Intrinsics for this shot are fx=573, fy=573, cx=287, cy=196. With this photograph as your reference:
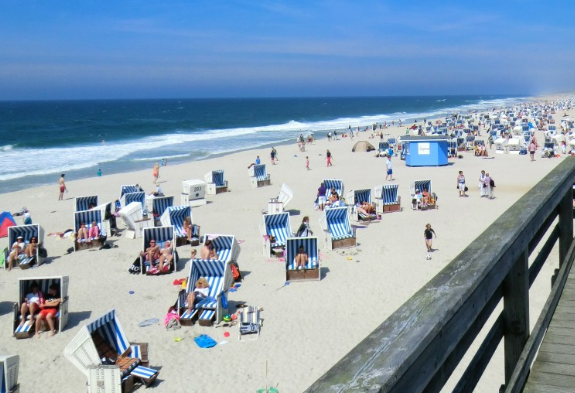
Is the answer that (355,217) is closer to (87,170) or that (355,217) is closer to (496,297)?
(496,297)

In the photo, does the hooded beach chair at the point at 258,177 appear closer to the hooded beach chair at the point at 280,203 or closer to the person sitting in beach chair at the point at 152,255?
the hooded beach chair at the point at 280,203

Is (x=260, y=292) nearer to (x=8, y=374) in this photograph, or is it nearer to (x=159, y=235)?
(x=159, y=235)

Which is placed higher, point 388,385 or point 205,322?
point 388,385

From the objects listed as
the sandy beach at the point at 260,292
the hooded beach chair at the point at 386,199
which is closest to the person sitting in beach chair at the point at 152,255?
the sandy beach at the point at 260,292

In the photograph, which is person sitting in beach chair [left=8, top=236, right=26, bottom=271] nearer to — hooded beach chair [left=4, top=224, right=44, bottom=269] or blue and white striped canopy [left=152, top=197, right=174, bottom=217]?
hooded beach chair [left=4, top=224, right=44, bottom=269]

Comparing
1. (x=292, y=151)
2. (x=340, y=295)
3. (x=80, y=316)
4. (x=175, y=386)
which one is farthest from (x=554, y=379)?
→ (x=292, y=151)

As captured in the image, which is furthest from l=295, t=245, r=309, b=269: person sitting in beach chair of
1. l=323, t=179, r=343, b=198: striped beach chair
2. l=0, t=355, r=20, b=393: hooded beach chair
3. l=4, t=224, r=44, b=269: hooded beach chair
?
l=323, t=179, r=343, b=198: striped beach chair

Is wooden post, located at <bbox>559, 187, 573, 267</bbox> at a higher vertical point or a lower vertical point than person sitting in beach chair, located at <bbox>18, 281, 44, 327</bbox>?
higher
